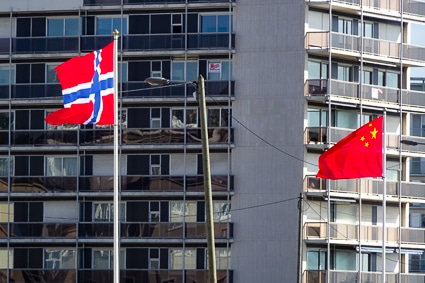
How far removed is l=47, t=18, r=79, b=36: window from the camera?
89125mm

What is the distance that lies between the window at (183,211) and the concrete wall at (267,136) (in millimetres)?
2419

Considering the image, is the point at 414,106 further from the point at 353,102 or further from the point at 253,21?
the point at 253,21

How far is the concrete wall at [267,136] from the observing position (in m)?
86.2

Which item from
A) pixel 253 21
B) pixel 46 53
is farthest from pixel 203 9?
pixel 46 53

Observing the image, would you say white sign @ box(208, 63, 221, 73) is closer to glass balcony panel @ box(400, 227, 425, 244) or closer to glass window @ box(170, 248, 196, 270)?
glass window @ box(170, 248, 196, 270)

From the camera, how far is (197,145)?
87188 millimetres

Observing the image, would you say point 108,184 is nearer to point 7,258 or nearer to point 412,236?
point 7,258

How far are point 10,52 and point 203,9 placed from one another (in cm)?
1176

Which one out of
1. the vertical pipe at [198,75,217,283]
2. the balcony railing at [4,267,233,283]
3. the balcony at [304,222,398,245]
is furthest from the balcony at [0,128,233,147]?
the vertical pipe at [198,75,217,283]

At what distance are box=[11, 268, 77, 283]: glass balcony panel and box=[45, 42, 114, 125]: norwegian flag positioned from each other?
128ft

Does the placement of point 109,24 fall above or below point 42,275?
above

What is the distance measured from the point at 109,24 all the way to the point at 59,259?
14.1 m

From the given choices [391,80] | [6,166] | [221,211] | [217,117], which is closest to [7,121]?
[6,166]

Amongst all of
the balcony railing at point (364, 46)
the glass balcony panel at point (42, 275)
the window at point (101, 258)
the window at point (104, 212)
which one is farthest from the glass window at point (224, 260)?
the balcony railing at point (364, 46)
